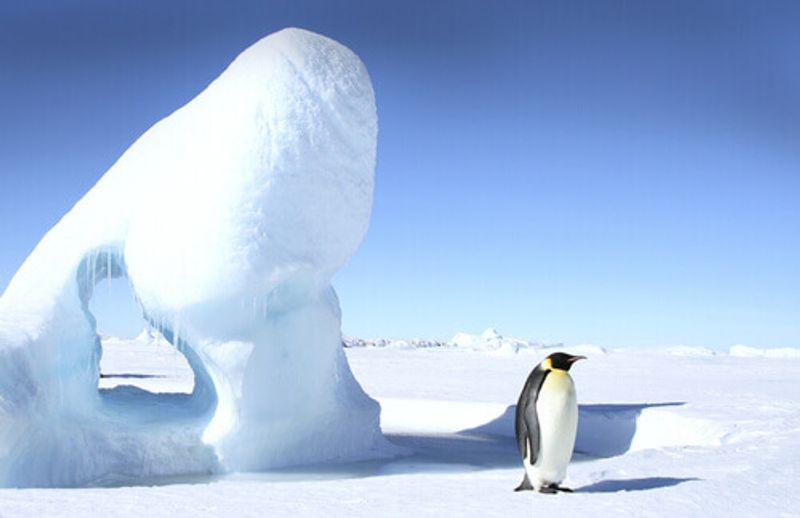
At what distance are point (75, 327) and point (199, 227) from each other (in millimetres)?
1585

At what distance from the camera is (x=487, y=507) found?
5.02m

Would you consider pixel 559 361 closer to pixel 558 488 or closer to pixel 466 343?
pixel 558 488

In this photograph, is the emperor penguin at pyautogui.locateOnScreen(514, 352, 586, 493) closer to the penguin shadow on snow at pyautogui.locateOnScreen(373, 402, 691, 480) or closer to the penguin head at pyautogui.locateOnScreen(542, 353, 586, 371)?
the penguin head at pyautogui.locateOnScreen(542, 353, 586, 371)

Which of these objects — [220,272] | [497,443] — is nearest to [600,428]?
[497,443]

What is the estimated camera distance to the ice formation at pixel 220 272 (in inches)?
310

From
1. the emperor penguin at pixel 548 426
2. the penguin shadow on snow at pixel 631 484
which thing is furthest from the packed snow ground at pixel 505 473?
the emperor penguin at pixel 548 426

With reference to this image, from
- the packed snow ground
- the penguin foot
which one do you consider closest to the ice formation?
the packed snow ground

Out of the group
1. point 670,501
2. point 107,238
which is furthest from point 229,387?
point 670,501

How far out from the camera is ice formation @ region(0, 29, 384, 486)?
7871 millimetres

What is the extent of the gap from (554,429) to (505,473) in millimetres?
2415

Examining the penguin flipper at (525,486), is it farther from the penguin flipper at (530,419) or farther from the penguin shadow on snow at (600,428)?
the penguin shadow on snow at (600,428)

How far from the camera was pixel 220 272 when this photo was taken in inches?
311

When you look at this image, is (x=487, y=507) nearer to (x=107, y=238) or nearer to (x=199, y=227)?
(x=199, y=227)

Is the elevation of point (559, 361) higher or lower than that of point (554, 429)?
higher
